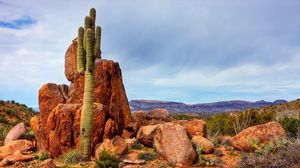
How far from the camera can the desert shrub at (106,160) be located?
12680 millimetres

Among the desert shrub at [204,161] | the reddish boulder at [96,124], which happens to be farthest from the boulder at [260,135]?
the reddish boulder at [96,124]

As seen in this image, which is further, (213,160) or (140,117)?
(140,117)

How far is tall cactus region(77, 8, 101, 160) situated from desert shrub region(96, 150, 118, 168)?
5.22 feet

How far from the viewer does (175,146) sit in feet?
44.6

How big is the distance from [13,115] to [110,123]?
34504 millimetres

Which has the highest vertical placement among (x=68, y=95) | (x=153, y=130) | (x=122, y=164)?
(x=68, y=95)

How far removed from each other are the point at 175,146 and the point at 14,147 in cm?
887

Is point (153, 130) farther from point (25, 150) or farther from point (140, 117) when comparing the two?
point (25, 150)

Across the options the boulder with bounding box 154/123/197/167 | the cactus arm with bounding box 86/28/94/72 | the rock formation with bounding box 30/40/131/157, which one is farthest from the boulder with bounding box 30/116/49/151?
the boulder with bounding box 154/123/197/167

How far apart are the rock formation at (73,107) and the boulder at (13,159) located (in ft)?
3.55

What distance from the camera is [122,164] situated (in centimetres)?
1314

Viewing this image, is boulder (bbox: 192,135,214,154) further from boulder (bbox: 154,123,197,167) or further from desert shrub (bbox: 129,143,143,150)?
desert shrub (bbox: 129,143,143,150)

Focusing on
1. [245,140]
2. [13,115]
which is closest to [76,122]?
[245,140]

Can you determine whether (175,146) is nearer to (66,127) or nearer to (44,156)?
(66,127)
